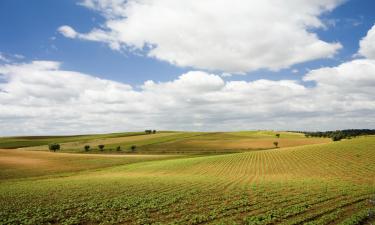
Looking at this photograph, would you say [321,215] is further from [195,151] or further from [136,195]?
[195,151]

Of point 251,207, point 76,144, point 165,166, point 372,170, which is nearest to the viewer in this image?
point 251,207

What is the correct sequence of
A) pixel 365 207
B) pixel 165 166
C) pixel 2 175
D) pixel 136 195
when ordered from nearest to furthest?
pixel 365 207
pixel 136 195
pixel 2 175
pixel 165 166

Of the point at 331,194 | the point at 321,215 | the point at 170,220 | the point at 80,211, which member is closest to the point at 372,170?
the point at 331,194

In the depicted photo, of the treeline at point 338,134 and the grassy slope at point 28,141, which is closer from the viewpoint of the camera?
the treeline at point 338,134

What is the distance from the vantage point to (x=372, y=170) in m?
40.6

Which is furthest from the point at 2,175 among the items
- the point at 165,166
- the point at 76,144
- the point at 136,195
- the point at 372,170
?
the point at 76,144

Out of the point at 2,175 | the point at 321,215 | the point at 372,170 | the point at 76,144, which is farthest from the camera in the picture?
the point at 76,144

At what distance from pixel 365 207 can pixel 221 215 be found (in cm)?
940

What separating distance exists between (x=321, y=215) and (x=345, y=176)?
23.3 m

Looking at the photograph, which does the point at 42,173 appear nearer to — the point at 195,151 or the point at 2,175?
the point at 2,175

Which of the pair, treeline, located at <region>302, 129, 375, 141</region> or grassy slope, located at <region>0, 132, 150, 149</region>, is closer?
treeline, located at <region>302, 129, 375, 141</region>

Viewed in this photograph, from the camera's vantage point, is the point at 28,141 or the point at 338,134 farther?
the point at 28,141

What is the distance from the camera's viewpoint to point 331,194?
24.7 metres

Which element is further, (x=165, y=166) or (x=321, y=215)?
(x=165, y=166)
